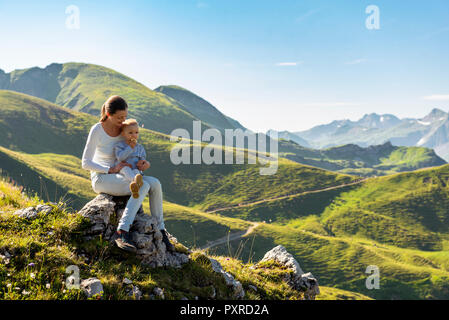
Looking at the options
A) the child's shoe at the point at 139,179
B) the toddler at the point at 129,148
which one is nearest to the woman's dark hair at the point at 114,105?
the toddler at the point at 129,148

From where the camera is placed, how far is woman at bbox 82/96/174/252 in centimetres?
805

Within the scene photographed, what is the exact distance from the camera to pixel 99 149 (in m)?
8.66

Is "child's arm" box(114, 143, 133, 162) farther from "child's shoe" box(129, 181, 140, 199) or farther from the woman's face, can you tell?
"child's shoe" box(129, 181, 140, 199)

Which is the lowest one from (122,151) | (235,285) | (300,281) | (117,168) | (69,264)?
(300,281)

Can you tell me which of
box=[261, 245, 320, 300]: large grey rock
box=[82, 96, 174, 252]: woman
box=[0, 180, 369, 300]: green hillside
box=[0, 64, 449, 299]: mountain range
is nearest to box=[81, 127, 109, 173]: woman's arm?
box=[82, 96, 174, 252]: woman

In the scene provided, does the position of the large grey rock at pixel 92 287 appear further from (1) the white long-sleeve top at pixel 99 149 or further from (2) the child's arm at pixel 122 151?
(2) the child's arm at pixel 122 151

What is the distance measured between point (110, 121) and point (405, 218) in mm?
199429

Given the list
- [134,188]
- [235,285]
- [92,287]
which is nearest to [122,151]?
[134,188]

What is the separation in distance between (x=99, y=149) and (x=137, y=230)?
2554 mm

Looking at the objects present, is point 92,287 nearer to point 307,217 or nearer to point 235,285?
point 235,285
